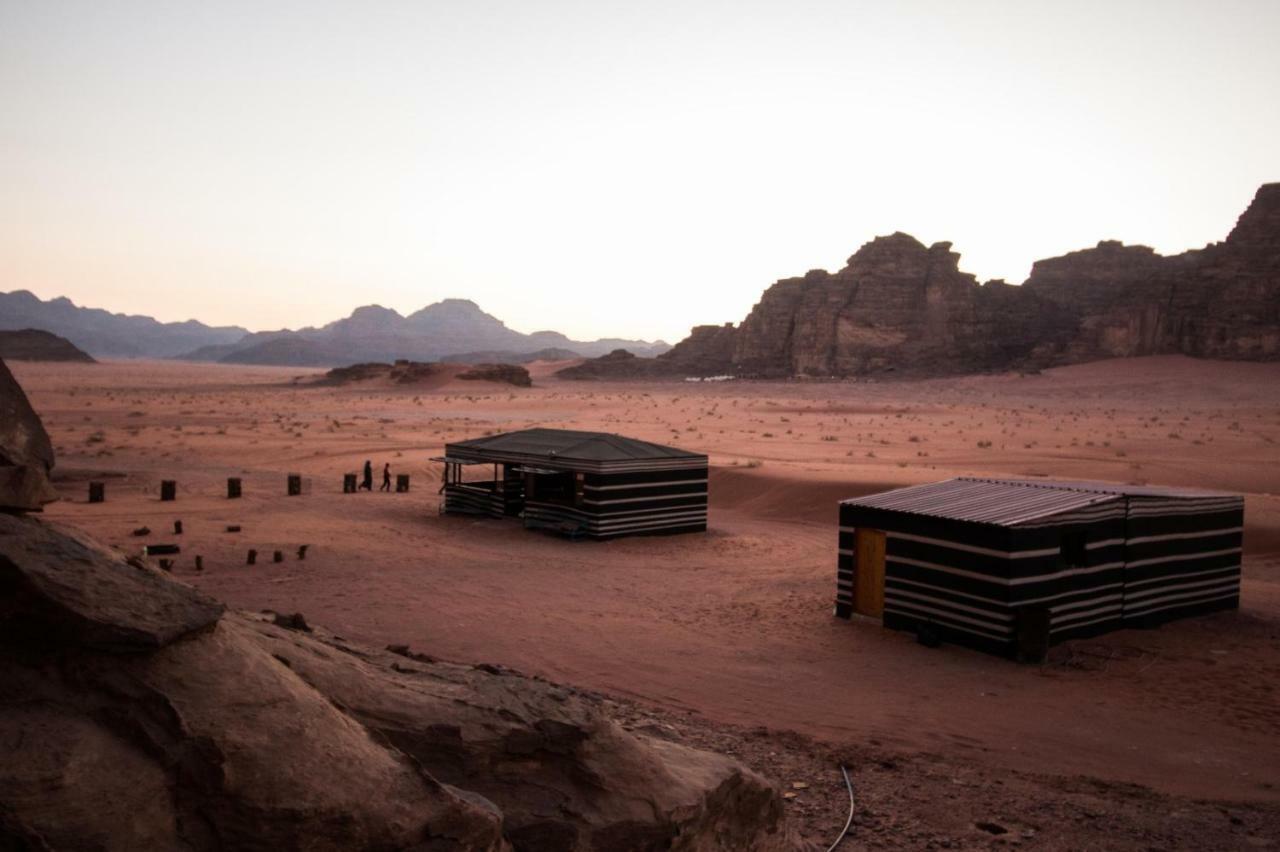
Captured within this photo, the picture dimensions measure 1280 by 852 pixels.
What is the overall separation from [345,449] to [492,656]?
27971mm

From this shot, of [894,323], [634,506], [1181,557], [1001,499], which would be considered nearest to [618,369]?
[894,323]

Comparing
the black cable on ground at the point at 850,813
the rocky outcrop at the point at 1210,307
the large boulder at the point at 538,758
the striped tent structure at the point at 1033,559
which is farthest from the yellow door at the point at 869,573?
the rocky outcrop at the point at 1210,307

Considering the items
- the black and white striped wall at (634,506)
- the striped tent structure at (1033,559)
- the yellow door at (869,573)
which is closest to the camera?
the striped tent structure at (1033,559)

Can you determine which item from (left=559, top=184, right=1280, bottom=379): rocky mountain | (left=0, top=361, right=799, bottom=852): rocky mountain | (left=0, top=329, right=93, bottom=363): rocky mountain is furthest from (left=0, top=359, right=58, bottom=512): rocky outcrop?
(left=0, top=329, right=93, bottom=363): rocky mountain

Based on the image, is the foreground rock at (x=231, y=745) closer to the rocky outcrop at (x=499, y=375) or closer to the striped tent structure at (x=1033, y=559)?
the striped tent structure at (x=1033, y=559)

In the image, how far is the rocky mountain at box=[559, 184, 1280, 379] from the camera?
9594 cm

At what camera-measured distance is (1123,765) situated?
8.67 meters

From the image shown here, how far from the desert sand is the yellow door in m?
0.46

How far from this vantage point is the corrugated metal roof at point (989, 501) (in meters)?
12.2

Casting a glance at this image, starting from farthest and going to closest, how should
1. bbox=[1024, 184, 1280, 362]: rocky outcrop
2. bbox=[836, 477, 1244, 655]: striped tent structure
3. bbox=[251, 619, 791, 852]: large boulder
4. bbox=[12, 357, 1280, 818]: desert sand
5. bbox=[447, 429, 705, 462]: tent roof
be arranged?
bbox=[1024, 184, 1280, 362]: rocky outcrop
bbox=[447, 429, 705, 462]: tent roof
bbox=[836, 477, 1244, 655]: striped tent structure
bbox=[12, 357, 1280, 818]: desert sand
bbox=[251, 619, 791, 852]: large boulder

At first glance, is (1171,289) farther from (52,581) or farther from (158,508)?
(52,581)

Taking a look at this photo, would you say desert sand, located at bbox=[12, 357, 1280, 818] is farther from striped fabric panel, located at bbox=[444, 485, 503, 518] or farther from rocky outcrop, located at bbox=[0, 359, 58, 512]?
rocky outcrop, located at bbox=[0, 359, 58, 512]

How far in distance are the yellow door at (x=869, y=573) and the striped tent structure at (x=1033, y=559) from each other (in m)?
0.02

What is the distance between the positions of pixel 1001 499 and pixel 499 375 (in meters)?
92.0
